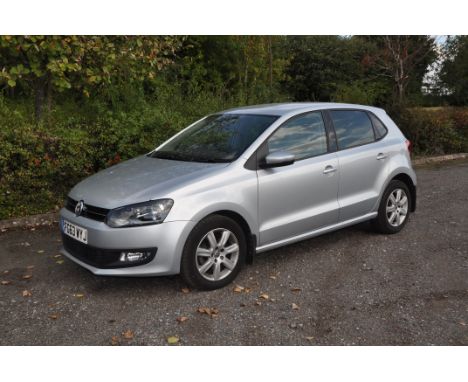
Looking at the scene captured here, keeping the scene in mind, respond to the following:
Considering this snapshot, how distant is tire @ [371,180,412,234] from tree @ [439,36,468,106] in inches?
1008

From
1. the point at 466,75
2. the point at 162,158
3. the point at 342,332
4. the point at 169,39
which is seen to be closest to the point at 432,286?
the point at 342,332

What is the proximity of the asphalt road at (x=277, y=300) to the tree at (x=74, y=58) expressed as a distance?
9.95 ft

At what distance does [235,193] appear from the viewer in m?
4.36

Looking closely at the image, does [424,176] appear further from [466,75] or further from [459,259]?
[466,75]

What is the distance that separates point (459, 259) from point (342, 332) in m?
2.23

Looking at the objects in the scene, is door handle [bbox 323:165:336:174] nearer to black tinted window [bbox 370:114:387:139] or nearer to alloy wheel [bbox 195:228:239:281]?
black tinted window [bbox 370:114:387:139]

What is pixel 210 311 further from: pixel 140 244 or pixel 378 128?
pixel 378 128

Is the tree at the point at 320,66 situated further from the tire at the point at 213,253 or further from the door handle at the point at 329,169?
the tire at the point at 213,253

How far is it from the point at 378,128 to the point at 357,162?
30.1 inches

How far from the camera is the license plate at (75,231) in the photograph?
13.8 ft

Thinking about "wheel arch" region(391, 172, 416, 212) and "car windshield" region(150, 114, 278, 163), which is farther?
"wheel arch" region(391, 172, 416, 212)

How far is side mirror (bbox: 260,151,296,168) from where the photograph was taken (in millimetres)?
4496

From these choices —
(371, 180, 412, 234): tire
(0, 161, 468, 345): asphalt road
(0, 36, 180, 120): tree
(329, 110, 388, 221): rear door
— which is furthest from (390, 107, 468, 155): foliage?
(329, 110, 388, 221): rear door

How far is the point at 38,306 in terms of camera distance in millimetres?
4148
